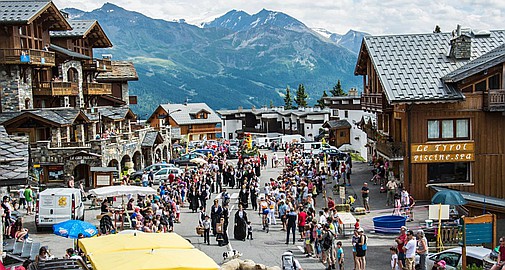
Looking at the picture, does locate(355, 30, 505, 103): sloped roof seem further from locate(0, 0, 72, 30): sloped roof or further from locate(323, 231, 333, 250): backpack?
locate(0, 0, 72, 30): sloped roof

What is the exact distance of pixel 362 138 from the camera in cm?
7031

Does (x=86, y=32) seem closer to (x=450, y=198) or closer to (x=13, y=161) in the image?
(x=450, y=198)

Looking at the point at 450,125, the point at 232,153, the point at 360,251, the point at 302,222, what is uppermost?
the point at 450,125

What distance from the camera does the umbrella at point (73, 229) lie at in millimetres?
21156

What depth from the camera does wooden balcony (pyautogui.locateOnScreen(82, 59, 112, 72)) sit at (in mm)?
56159

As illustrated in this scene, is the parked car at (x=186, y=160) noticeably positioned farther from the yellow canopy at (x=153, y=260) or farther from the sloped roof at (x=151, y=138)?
the yellow canopy at (x=153, y=260)

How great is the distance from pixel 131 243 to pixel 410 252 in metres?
8.65

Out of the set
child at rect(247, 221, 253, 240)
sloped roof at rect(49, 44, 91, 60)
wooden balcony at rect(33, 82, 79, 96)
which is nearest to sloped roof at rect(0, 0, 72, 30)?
sloped roof at rect(49, 44, 91, 60)

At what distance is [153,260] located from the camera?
1359 centimetres

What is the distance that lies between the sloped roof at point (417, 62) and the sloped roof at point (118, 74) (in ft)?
107

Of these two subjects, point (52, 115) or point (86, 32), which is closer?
point (52, 115)

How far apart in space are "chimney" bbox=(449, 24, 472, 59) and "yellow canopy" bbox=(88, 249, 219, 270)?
2622 centimetres

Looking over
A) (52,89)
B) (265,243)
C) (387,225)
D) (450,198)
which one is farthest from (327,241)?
(52,89)

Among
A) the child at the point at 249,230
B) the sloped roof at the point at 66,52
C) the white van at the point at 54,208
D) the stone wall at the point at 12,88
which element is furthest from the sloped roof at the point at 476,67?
the sloped roof at the point at 66,52
